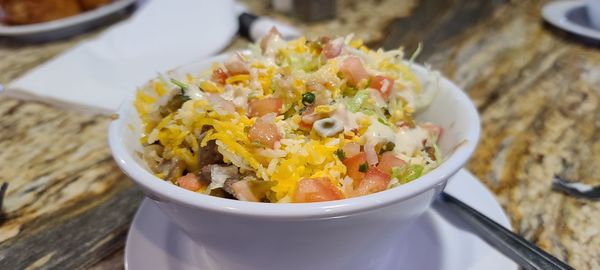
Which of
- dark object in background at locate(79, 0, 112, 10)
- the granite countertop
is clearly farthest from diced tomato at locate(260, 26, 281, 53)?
dark object in background at locate(79, 0, 112, 10)

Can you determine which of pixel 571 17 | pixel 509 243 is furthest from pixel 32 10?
pixel 571 17

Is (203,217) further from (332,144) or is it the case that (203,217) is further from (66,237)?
(66,237)

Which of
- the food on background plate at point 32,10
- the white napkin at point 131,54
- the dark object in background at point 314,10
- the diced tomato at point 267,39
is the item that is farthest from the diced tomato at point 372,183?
the food on background plate at point 32,10

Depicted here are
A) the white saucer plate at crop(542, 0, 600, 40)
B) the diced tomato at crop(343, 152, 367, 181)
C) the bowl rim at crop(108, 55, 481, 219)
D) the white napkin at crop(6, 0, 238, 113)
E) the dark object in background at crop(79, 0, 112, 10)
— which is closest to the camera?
the bowl rim at crop(108, 55, 481, 219)

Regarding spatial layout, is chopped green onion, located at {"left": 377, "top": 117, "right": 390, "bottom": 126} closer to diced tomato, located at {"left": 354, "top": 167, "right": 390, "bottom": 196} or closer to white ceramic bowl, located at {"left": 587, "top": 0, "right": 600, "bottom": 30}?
diced tomato, located at {"left": 354, "top": 167, "right": 390, "bottom": 196}

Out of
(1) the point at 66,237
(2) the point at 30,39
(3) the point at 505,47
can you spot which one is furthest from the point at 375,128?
(2) the point at 30,39

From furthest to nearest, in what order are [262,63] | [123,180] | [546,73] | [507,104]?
[546,73], [507,104], [123,180], [262,63]
